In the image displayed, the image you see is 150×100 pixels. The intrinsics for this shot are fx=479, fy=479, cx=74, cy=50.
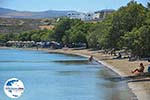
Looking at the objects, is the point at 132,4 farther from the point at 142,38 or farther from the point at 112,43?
the point at 142,38

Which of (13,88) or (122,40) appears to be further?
(122,40)

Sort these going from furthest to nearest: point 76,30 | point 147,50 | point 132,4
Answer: point 76,30
point 132,4
point 147,50

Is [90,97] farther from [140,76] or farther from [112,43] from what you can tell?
[112,43]

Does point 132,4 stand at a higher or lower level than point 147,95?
higher

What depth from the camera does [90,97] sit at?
89.8 feet

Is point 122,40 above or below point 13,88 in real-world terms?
above

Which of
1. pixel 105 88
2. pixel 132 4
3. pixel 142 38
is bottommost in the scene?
pixel 105 88

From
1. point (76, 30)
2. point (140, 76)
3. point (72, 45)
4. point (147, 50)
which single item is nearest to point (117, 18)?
point (147, 50)

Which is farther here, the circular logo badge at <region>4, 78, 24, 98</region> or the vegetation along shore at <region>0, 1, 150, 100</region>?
the vegetation along shore at <region>0, 1, 150, 100</region>

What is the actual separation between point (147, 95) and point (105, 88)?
828 centimetres

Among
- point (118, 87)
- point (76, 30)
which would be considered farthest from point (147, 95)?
point (76, 30)

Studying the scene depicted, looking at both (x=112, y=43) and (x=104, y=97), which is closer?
(x=104, y=97)

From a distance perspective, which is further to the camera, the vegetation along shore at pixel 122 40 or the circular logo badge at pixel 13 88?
the vegetation along shore at pixel 122 40

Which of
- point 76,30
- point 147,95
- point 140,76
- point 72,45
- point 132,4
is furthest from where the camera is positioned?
point 72,45
